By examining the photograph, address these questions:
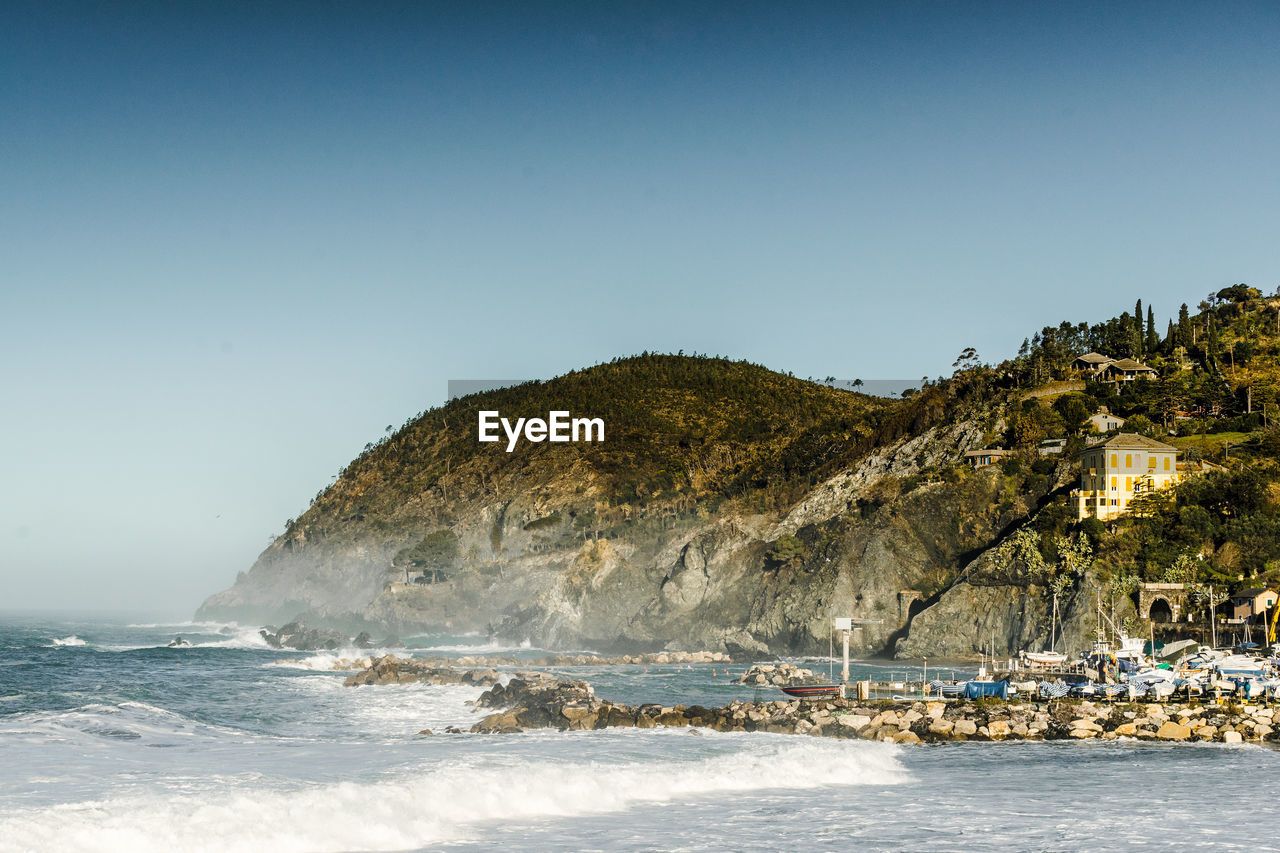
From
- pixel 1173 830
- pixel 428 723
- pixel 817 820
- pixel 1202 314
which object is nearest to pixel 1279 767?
pixel 1173 830

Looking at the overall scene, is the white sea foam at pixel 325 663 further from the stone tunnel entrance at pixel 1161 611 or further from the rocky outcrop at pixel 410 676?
the stone tunnel entrance at pixel 1161 611

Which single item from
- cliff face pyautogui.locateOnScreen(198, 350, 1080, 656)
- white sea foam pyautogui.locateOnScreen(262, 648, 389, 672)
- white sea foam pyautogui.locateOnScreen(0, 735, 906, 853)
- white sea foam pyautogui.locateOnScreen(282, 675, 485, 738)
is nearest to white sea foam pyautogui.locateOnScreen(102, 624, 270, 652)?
cliff face pyautogui.locateOnScreen(198, 350, 1080, 656)

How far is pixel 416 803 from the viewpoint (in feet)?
83.7

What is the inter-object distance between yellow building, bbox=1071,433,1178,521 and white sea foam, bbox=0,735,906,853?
54.4 meters

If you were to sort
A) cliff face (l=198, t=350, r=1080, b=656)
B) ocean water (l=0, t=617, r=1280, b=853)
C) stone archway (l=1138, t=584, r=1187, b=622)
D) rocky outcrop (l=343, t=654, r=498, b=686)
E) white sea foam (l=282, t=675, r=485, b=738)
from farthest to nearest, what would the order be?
cliff face (l=198, t=350, r=1080, b=656)
stone archway (l=1138, t=584, r=1187, b=622)
rocky outcrop (l=343, t=654, r=498, b=686)
white sea foam (l=282, t=675, r=485, b=738)
ocean water (l=0, t=617, r=1280, b=853)

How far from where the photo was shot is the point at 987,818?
24.8 meters

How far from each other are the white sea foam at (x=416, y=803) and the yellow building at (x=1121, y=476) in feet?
178

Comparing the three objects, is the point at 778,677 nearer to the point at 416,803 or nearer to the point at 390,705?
the point at 390,705

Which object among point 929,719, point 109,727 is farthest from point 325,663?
point 929,719

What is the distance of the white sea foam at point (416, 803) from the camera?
72.0 feet

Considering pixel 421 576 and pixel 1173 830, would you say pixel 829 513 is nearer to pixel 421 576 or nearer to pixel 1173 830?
pixel 421 576

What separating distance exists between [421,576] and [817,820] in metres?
117

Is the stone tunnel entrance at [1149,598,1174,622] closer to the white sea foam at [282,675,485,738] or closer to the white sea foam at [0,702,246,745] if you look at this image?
the white sea foam at [282,675,485,738]

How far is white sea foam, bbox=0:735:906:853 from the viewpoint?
2194 cm
